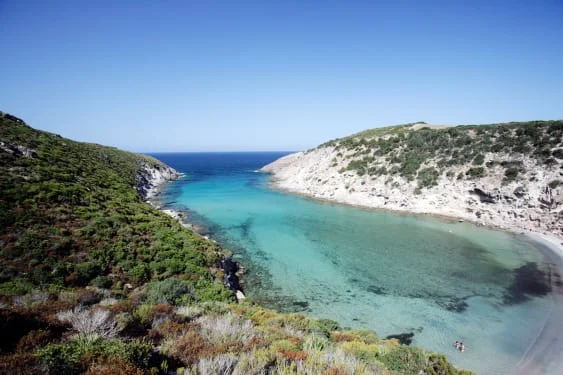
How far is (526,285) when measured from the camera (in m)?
18.1

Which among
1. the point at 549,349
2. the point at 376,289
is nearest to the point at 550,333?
the point at 549,349

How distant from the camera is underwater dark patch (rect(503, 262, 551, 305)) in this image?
16.7m

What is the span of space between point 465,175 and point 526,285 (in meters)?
25.6

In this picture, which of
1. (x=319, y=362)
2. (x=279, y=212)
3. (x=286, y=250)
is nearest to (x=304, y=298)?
(x=286, y=250)

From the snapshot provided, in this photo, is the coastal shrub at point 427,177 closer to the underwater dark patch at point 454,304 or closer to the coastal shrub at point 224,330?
the underwater dark patch at point 454,304

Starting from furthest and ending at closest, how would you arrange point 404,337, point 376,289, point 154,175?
point 154,175, point 376,289, point 404,337

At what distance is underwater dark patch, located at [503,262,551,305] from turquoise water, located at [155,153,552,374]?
7 centimetres

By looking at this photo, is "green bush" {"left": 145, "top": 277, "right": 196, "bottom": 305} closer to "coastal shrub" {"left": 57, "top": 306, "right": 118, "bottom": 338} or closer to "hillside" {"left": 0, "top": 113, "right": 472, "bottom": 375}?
"hillside" {"left": 0, "top": 113, "right": 472, "bottom": 375}

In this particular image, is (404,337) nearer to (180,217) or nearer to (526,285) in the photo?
(526,285)

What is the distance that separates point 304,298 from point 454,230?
24.3m

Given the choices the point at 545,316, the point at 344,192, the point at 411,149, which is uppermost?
the point at 411,149

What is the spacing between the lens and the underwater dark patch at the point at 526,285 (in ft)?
54.7

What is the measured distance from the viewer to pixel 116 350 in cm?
487

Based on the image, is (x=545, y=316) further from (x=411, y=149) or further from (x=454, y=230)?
(x=411, y=149)
